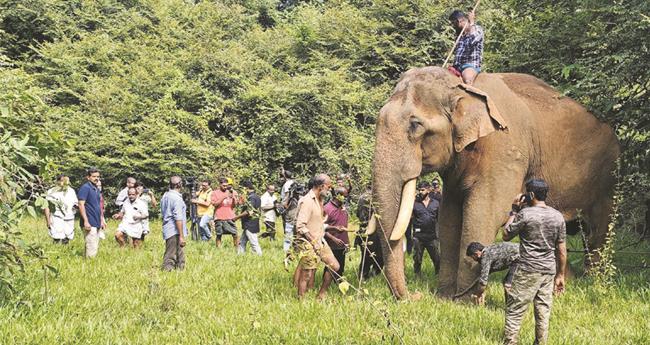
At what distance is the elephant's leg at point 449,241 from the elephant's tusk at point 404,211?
4.38 feet

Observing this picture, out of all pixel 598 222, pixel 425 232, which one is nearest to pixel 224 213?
pixel 425 232

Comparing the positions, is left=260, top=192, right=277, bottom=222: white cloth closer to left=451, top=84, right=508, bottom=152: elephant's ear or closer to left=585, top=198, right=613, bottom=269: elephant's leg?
left=585, top=198, right=613, bottom=269: elephant's leg

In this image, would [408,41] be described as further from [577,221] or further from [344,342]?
[344,342]

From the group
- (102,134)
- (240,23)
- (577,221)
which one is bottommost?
(577,221)

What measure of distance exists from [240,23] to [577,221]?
947 inches

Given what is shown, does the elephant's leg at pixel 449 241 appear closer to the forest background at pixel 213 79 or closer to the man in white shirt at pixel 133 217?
the man in white shirt at pixel 133 217

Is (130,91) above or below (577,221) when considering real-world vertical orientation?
above

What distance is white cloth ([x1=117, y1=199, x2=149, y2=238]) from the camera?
1219 cm

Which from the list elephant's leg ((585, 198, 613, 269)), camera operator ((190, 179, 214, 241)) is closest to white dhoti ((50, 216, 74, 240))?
camera operator ((190, 179, 214, 241))

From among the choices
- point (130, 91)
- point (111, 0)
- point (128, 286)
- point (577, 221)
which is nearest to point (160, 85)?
point (130, 91)

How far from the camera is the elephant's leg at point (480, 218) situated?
22.9ft

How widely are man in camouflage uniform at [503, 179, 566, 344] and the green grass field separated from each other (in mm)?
312

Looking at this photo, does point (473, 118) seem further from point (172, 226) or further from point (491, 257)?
point (172, 226)

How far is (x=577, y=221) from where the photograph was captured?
31.2 ft
